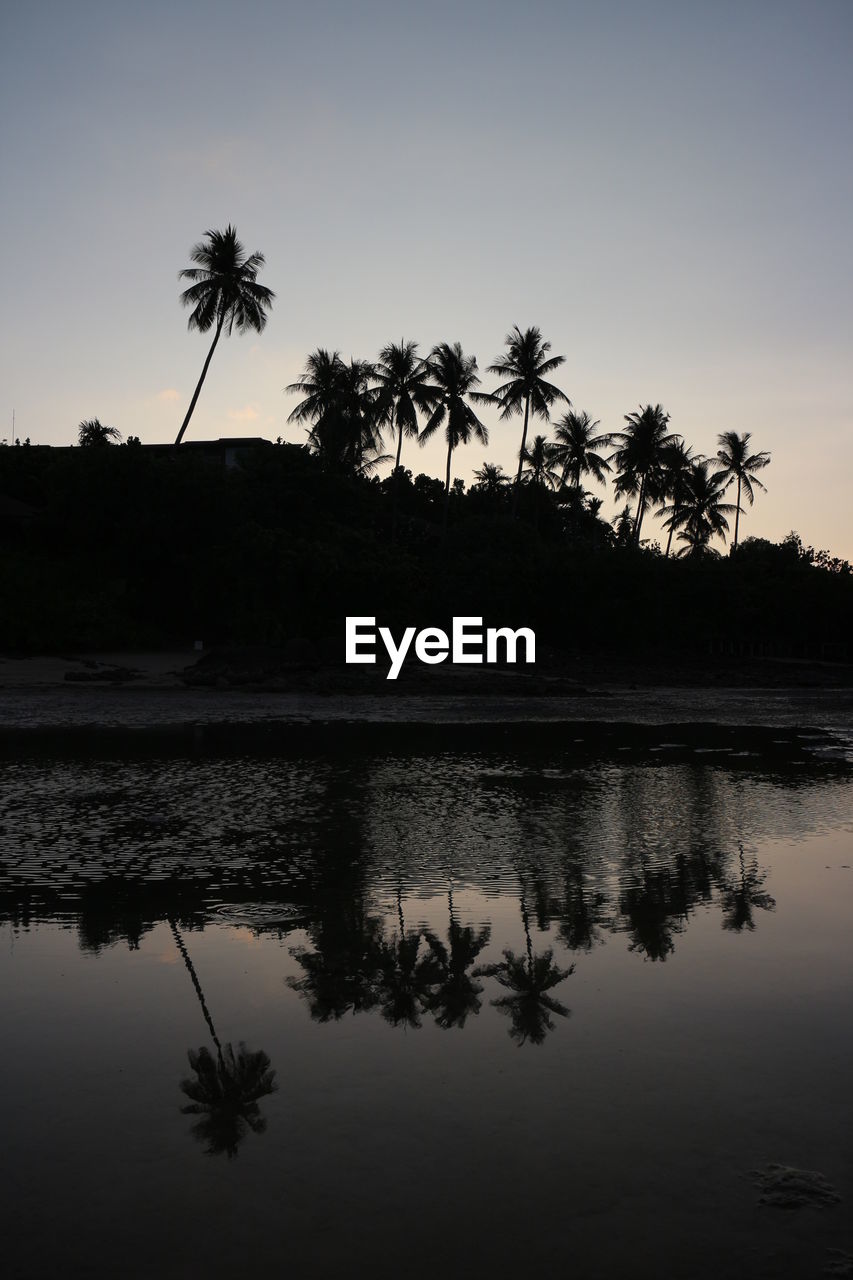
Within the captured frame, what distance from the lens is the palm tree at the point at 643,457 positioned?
2697 inches

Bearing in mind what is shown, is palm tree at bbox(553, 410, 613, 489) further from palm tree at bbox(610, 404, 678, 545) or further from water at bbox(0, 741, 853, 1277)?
water at bbox(0, 741, 853, 1277)

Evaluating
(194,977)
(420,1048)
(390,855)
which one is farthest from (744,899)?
(194,977)

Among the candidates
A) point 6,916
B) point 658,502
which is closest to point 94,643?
point 6,916

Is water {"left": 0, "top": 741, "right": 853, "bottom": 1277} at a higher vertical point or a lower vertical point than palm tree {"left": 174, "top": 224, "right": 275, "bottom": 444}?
lower

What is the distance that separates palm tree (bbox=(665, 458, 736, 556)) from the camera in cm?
7538

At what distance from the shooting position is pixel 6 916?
7.61 meters

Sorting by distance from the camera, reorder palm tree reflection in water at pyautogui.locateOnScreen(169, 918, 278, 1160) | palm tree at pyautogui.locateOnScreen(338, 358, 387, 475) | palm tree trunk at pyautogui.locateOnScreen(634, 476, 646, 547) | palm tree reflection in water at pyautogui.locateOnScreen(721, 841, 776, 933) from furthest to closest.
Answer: palm tree trunk at pyautogui.locateOnScreen(634, 476, 646, 547), palm tree at pyautogui.locateOnScreen(338, 358, 387, 475), palm tree reflection in water at pyautogui.locateOnScreen(721, 841, 776, 933), palm tree reflection in water at pyautogui.locateOnScreen(169, 918, 278, 1160)

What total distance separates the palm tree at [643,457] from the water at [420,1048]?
59.7 metres

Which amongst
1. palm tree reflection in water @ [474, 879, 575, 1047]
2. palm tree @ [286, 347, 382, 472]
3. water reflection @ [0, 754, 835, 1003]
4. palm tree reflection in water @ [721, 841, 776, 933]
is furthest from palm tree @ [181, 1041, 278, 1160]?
palm tree @ [286, 347, 382, 472]

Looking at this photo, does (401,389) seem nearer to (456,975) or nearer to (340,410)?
(340,410)

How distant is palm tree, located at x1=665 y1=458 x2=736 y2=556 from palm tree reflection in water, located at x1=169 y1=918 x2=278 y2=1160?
237 ft

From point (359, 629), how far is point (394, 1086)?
39.2 meters

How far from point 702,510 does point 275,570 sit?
41.5m

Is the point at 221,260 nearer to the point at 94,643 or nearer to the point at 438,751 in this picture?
the point at 94,643
